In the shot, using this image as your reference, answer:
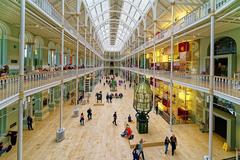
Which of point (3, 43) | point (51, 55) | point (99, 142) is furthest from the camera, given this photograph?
point (51, 55)

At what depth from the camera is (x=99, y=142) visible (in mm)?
11711

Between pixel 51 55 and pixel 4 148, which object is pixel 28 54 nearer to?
pixel 51 55

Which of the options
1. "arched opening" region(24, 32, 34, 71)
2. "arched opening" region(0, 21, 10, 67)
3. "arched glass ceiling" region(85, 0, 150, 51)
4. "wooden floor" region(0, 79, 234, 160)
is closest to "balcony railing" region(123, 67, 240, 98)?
"wooden floor" region(0, 79, 234, 160)

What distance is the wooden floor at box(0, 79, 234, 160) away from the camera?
32.7 ft

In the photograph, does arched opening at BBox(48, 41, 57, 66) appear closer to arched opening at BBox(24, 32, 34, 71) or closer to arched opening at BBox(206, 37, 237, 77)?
arched opening at BBox(24, 32, 34, 71)

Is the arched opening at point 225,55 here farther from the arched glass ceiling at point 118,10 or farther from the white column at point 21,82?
the arched glass ceiling at point 118,10

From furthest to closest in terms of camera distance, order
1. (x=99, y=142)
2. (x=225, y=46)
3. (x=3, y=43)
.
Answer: (x=225, y=46) → (x=99, y=142) → (x=3, y=43)

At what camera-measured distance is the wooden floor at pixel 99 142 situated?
995 centimetres

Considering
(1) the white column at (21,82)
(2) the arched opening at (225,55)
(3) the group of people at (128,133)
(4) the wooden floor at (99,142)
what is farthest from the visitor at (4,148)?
(2) the arched opening at (225,55)

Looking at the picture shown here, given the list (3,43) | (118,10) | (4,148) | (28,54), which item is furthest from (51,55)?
(118,10)

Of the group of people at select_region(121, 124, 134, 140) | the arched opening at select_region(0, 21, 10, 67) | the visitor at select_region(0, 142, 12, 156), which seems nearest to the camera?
the visitor at select_region(0, 142, 12, 156)

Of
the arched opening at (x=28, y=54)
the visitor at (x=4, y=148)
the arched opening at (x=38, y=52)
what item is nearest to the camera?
the visitor at (x=4, y=148)

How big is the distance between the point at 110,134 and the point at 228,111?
7879 mm

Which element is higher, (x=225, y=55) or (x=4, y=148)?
(x=225, y=55)
